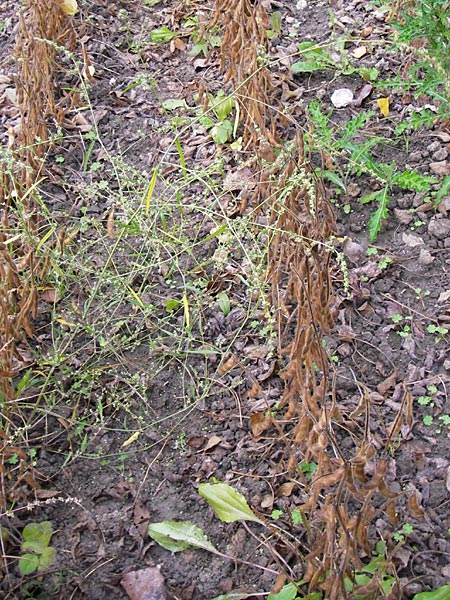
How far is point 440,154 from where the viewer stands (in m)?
3.25

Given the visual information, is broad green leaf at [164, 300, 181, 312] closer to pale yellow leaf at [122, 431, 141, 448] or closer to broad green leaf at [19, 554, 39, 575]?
pale yellow leaf at [122, 431, 141, 448]

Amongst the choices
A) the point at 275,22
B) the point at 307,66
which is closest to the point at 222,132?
the point at 307,66

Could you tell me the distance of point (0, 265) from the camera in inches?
110

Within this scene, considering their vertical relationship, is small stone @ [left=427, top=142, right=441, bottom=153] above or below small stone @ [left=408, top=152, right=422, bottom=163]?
above

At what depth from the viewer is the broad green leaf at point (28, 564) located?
230cm

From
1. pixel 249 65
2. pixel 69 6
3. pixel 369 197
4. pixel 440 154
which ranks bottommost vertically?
pixel 369 197

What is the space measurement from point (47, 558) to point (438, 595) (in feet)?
3.76

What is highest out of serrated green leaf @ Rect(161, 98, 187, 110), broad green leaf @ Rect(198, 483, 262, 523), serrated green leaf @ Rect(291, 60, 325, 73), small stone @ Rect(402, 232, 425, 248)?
serrated green leaf @ Rect(291, 60, 325, 73)

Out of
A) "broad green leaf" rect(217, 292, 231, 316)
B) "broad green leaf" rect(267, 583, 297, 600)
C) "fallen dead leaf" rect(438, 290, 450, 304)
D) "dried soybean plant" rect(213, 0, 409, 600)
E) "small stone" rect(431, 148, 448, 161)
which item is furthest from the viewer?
"small stone" rect(431, 148, 448, 161)

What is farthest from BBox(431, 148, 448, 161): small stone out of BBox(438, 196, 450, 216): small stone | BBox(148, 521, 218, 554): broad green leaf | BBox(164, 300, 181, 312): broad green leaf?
BBox(148, 521, 218, 554): broad green leaf

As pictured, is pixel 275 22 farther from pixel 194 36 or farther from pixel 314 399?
Result: pixel 314 399

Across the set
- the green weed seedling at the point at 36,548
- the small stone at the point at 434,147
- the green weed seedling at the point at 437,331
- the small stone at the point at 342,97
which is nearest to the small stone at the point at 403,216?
the small stone at the point at 434,147

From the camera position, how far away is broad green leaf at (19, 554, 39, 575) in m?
2.30

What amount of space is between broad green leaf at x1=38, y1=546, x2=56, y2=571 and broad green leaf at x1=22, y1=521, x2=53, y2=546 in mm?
31
